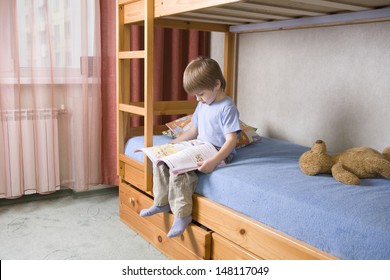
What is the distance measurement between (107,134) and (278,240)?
1798 mm

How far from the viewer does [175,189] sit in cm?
183

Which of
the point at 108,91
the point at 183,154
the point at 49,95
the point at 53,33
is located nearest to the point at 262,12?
the point at 183,154

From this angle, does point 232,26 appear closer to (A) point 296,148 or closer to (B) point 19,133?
(A) point 296,148

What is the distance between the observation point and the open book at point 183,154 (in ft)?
5.90

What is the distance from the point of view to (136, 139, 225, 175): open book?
1.80 m

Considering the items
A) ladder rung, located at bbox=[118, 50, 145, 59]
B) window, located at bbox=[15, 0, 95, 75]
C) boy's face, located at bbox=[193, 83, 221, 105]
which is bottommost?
boy's face, located at bbox=[193, 83, 221, 105]

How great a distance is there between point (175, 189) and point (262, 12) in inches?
38.8

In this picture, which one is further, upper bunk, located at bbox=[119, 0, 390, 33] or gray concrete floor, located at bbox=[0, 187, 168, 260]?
gray concrete floor, located at bbox=[0, 187, 168, 260]

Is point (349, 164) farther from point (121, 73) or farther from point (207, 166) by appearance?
point (121, 73)

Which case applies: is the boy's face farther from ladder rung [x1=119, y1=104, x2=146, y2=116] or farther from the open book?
ladder rung [x1=119, y1=104, x2=146, y2=116]

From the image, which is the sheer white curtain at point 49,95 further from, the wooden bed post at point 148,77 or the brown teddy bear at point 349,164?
the brown teddy bear at point 349,164

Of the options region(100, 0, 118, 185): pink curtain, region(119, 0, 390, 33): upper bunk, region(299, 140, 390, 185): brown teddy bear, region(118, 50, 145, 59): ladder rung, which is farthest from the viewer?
region(100, 0, 118, 185): pink curtain

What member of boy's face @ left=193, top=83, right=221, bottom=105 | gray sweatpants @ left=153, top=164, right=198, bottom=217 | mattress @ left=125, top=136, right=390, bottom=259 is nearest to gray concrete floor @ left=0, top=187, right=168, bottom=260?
gray sweatpants @ left=153, top=164, right=198, bottom=217

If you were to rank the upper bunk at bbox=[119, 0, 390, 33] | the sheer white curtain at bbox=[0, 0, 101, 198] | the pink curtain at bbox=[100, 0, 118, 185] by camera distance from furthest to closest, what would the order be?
the pink curtain at bbox=[100, 0, 118, 185], the sheer white curtain at bbox=[0, 0, 101, 198], the upper bunk at bbox=[119, 0, 390, 33]
